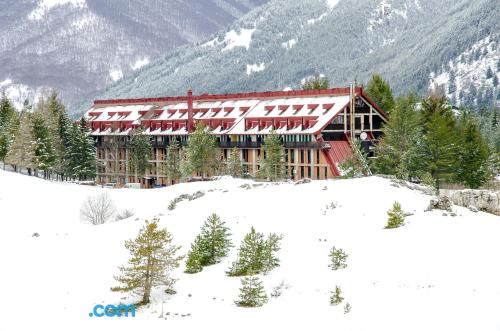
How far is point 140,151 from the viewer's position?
120m

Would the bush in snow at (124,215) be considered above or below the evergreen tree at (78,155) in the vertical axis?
below

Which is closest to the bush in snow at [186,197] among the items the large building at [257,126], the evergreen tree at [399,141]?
the evergreen tree at [399,141]

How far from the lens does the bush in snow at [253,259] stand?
43.1 meters

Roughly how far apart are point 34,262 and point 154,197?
38416mm

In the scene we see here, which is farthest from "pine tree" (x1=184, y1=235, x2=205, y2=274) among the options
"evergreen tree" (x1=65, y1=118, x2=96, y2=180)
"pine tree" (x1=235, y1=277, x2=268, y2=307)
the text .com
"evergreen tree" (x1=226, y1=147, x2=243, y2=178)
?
"evergreen tree" (x1=65, y1=118, x2=96, y2=180)

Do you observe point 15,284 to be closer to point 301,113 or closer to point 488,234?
point 488,234

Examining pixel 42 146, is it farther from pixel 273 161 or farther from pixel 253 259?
pixel 253 259

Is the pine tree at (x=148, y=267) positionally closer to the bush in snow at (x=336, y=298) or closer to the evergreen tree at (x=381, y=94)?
the bush in snow at (x=336, y=298)

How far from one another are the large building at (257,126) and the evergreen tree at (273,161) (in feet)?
12.5

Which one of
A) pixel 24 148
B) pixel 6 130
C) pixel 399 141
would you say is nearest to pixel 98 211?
pixel 399 141

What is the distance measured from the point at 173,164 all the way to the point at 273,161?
21.7 m

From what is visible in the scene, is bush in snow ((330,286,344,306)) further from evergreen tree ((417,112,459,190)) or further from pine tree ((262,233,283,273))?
evergreen tree ((417,112,459,190))

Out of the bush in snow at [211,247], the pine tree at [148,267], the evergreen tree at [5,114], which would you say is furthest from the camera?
the evergreen tree at [5,114]

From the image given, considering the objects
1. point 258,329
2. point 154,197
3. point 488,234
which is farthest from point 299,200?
point 154,197
